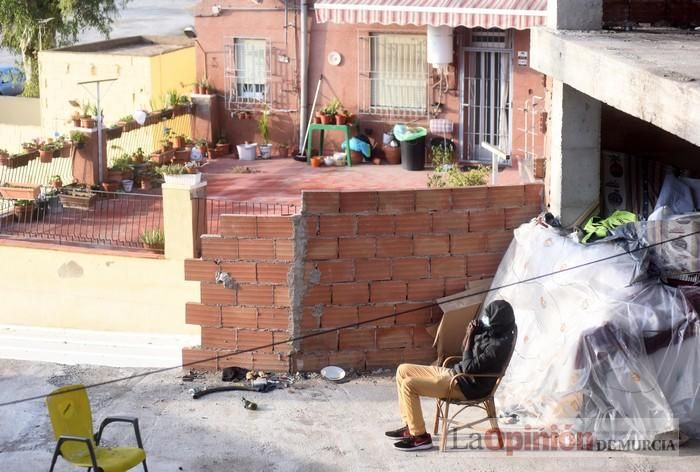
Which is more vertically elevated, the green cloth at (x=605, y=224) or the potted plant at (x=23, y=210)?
the green cloth at (x=605, y=224)

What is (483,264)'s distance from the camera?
Answer: 12336mm

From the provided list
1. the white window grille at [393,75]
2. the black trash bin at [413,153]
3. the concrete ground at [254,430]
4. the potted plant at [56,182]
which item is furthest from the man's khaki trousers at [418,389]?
the white window grille at [393,75]

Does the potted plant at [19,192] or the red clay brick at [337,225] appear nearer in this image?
the red clay brick at [337,225]

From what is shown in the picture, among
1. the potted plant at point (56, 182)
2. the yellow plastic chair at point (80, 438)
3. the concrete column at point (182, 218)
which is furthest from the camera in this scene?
the potted plant at point (56, 182)

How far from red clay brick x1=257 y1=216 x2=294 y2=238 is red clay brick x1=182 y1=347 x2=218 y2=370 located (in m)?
1.43

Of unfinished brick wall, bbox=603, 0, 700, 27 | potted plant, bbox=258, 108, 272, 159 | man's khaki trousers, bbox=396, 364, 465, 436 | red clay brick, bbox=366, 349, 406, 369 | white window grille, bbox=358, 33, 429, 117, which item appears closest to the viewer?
man's khaki trousers, bbox=396, 364, 465, 436

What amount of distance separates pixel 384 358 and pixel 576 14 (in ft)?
14.1

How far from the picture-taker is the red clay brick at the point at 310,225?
12.0 metres

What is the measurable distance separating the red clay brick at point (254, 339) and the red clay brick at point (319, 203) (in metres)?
1.40

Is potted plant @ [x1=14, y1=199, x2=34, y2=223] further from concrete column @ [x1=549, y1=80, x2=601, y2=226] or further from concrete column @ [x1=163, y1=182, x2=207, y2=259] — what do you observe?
concrete column @ [x1=549, y1=80, x2=601, y2=226]

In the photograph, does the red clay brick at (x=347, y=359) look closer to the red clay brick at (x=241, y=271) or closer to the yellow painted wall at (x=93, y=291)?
the red clay brick at (x=241, y=271)

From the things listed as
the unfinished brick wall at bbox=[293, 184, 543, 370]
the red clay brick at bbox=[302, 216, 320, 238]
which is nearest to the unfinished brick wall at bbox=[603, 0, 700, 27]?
the unfinished brick wall at bbox=[293, 184, 543, 370]

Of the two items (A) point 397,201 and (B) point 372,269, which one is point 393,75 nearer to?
(A) point 397,201

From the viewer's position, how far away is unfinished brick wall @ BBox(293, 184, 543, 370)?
12.0 m
